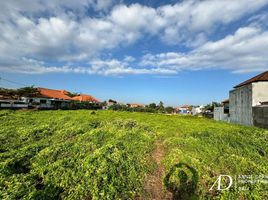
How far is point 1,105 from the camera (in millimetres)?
20141

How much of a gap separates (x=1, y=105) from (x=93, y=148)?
18418 millimetres

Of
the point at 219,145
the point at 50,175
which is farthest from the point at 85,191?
the point at 219,145

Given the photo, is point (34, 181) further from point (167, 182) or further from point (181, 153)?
point (181, 153)

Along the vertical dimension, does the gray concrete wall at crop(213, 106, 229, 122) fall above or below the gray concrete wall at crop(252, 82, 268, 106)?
below

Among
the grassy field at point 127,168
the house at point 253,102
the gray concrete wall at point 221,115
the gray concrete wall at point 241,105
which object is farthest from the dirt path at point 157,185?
the gray concrete wall at point 221,115

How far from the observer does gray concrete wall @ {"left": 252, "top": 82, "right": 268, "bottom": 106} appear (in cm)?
1602

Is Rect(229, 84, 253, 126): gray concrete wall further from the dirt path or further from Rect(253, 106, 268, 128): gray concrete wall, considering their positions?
the dirt path

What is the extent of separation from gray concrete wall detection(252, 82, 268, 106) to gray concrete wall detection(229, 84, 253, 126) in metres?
0.49

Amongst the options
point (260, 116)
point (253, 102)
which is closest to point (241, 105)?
point (253, 102)

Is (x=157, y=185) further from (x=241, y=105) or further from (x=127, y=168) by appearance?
(x=241, y=105)

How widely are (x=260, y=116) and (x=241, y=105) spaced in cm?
429

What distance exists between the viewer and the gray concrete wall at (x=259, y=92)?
16016 millimetres

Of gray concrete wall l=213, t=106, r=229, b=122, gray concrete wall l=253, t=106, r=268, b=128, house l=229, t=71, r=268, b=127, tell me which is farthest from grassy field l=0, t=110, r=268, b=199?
gray concrete wall l=213, t=106, r=229, b=122

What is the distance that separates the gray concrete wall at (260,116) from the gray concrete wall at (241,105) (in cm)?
94
